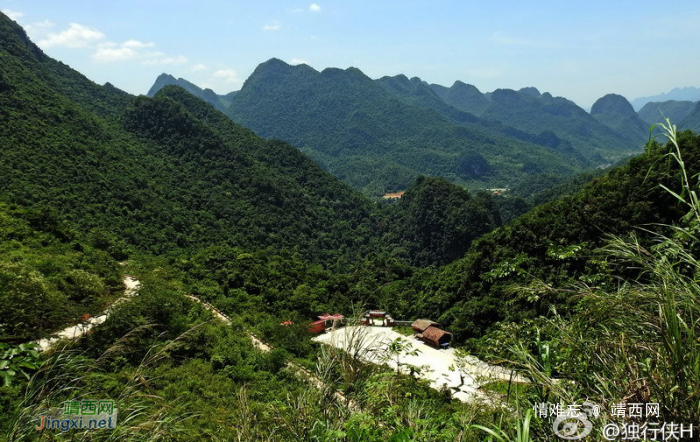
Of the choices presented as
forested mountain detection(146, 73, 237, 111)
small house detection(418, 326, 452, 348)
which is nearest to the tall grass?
small house detection(418, 326, 452, 348)

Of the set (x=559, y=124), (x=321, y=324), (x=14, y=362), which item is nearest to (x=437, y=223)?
(x=321, y=324)

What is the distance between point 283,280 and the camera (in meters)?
18.7

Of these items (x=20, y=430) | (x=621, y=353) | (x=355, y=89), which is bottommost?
(x=20, y=430)

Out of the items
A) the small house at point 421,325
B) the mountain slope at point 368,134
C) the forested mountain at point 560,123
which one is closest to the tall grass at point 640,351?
the small house at point 421,325

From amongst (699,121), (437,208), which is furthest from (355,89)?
(699,121)

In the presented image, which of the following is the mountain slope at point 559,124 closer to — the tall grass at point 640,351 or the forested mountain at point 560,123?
the forested mountain at point 560,123

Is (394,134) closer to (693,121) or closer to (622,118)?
(693,121)

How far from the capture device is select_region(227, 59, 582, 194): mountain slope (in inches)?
3878

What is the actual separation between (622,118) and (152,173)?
21646cm

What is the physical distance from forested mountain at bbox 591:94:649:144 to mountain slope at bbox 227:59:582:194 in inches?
2758

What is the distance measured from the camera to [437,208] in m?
38.5

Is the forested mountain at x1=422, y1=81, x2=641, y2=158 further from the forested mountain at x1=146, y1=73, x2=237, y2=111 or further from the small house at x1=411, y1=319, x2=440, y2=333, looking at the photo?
the forested mountain at x1=146, y1=73, x2=237, y2=111

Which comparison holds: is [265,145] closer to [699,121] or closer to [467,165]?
[467,165]

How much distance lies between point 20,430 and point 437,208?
3818 centimetres
